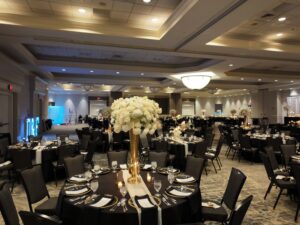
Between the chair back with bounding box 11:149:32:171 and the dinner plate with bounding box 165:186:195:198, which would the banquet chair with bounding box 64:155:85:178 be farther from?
the dinner plate with bounding box 165:186:195:198

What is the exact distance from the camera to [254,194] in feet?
16.2

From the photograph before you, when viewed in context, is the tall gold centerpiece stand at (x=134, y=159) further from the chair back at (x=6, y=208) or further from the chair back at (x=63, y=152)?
the chair back at (x=63, y=152)

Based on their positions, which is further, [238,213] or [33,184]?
[33,184]

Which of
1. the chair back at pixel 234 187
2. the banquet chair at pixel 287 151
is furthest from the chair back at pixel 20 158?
the banquet chair at pixel 287 151

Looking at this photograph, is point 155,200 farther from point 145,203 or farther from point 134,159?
point 134,159

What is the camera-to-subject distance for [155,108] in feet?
9.96

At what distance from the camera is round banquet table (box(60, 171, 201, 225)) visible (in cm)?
220

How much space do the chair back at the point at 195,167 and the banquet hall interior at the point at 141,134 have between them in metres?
0.02

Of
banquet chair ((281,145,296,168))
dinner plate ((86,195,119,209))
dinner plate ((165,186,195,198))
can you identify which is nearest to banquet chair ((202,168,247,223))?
dinner plate ((165,186,195,198))

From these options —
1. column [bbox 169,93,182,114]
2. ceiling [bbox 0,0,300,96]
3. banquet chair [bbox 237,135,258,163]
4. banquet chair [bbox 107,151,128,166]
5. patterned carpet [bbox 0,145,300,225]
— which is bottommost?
patterned carpet [bbox 0,145,300,225]

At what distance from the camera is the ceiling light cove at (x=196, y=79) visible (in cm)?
1019

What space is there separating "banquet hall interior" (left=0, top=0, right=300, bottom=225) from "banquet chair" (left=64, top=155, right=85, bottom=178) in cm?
2

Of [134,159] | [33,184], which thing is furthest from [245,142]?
[33,184]

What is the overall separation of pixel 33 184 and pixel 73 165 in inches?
34.0
